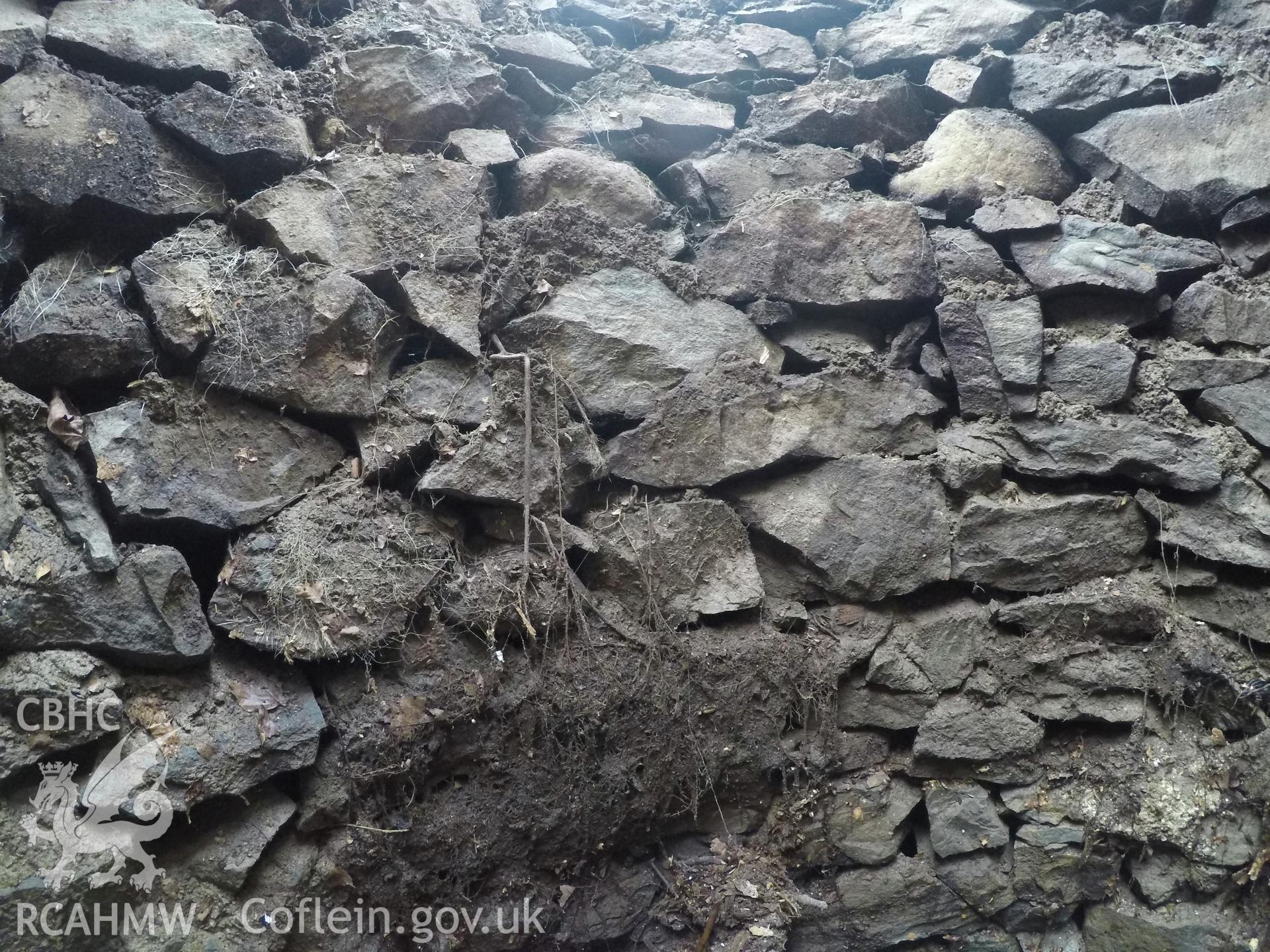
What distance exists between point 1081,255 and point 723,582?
2055 mm

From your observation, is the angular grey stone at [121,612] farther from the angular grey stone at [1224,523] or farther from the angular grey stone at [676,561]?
the angular grey stone at [1224,523]

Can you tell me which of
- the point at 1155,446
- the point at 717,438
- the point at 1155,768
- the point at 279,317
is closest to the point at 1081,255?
the point at 1155,446

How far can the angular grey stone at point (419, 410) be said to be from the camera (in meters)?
2.92

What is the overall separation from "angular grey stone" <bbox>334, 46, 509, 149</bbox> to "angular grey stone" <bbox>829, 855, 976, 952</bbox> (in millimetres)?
3486

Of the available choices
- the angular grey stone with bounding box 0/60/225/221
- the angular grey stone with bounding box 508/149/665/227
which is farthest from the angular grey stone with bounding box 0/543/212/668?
the angular grey stone with bounding box 508/149/665/227

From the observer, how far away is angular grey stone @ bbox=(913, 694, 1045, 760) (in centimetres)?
308

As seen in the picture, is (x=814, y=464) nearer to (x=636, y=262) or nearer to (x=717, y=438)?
(x=717, y=438)

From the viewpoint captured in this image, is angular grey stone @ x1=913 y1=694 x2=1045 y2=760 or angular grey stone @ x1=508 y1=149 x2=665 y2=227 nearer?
angular grey stone @ x1=913 y1=694 x2=1045 y2=760

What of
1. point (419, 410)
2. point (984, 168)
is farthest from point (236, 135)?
point (984, 168)

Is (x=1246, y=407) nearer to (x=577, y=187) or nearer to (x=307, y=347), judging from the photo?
(x=577, y=187)

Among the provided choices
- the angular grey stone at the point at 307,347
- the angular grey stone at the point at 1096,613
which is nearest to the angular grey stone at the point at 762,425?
the angular grey stone at the point at 1096,613

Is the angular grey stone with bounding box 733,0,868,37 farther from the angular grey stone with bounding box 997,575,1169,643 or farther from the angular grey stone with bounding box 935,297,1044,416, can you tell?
the angular grey stone with bounding box 997,575,1169,643

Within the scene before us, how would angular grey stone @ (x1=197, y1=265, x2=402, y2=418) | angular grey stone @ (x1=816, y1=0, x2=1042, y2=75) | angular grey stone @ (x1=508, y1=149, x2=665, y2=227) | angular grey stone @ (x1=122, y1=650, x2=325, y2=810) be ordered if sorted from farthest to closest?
angular grey stone @ (x1=816, y1=0, x2=1042, y2=75) → angular grey stone @ (x1=508, y1=149, x2=665, y2=227) → angular grey stone @ (x1=197, y1=265, x2=402, y2=418) → angular grey stone @ (x1=122, y1=650, x2=325, y2=810)

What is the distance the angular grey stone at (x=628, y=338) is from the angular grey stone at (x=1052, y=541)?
107 cm
